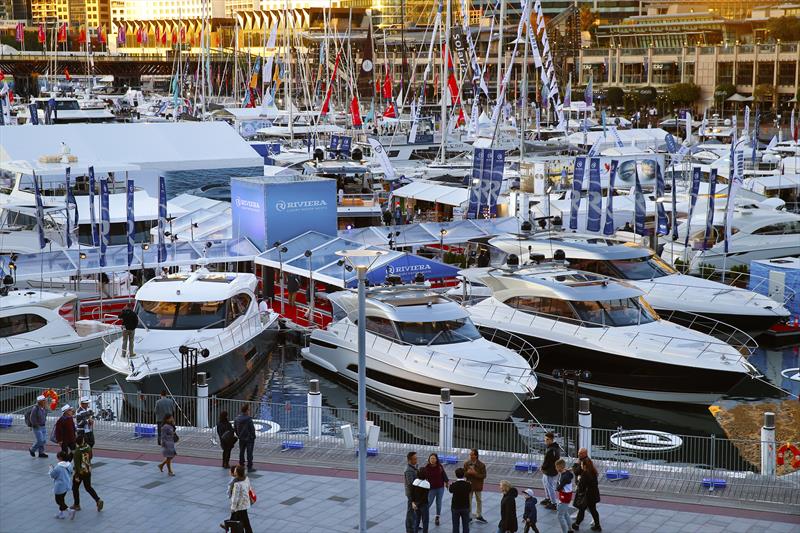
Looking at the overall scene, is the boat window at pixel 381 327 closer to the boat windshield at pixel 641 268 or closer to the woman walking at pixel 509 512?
the boat windshield at pixel 641 268

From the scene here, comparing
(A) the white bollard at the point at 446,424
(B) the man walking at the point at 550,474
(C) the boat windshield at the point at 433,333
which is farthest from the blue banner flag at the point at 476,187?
(B) the man walking at the point at 550,474

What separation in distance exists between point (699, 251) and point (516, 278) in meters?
12.0

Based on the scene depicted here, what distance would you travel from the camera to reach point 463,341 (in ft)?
99.4

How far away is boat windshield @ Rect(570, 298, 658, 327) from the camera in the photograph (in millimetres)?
31781

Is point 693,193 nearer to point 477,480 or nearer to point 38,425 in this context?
point 477,480

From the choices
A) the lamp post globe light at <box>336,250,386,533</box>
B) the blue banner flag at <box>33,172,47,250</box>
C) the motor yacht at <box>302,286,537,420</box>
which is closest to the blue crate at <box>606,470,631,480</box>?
the lamp post globe light at <box>336,250,386,533</box>

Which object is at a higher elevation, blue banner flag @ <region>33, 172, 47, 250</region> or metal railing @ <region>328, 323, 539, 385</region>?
blue banner flag @ <region>33, 172, 47, 250</region>

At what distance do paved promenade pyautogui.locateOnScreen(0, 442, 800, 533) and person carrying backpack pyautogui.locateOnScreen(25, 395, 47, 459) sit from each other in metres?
0.41

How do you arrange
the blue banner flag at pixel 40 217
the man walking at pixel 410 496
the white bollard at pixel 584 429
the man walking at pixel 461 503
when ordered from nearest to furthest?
the man walking at pixel 461 503, the man walking at pixel 410 496, the white bollard at pixel 584 429, the blue banner flag at pixel 40 217

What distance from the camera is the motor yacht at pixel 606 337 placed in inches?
1187

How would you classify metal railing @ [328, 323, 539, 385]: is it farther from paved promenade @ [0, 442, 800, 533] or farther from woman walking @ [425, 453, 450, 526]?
woman walking @ [425, 453, 450, 526]

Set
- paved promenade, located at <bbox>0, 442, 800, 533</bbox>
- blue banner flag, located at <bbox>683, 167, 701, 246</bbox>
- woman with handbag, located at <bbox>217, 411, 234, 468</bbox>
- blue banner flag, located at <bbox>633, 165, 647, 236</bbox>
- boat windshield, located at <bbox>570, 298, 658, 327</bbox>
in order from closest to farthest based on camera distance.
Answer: paved promenade, located at <bbox>0, 442, 800, 533</bbox> < woman with handbag, located at <bbox>217, 411, 234, 468</bbox> < boat windshield, located at <bbox>570, 298, 658, 327</bbox> < blue banner flag, located at <bbox>633, 165, 647, 236</bbox> < blue banner flag, located at <bbox>683, 167, 701, 246</bbox>

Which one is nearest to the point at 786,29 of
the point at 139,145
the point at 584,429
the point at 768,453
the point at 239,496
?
the point at 139,145

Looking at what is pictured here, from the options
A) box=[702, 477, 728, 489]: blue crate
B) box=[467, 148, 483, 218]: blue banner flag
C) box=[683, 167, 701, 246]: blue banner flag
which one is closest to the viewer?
box=[702, 477, 728, 489]: blue crate
